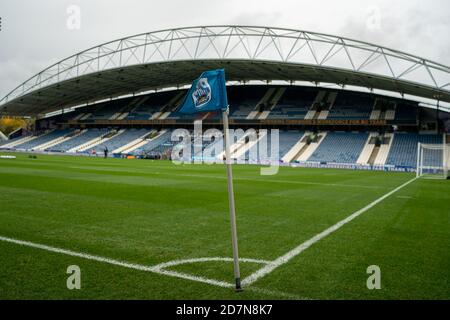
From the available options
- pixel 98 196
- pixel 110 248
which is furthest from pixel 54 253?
pixel 98 196

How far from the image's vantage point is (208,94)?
5129mm

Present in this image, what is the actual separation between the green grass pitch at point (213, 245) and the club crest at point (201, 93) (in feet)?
7.99

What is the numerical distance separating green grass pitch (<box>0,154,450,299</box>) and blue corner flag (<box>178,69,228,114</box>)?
236 centimetres

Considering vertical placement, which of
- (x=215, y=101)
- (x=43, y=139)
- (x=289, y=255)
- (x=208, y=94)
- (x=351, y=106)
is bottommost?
(x=289, y=255)

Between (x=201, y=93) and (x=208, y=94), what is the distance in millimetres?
126

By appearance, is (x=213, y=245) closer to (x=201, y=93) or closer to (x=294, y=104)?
(x=201, y=93)

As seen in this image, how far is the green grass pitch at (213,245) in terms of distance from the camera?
4.73m

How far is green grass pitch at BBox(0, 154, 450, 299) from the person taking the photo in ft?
15.5

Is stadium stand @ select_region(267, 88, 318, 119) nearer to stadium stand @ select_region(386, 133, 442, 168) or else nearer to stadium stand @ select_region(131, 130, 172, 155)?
stadium stand @ select_region(386, 133, 442, 168)

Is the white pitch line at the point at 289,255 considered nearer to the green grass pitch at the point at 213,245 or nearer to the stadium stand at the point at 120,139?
the green grass pitch at the point at 213,245

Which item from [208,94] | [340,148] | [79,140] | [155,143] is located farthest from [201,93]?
[79,140]

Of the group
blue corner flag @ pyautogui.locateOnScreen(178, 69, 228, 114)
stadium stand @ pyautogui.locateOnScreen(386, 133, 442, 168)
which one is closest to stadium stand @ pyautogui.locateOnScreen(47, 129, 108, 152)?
stadium stand @ pyautogui.locateOnScreen(386, 133, 442, 168)

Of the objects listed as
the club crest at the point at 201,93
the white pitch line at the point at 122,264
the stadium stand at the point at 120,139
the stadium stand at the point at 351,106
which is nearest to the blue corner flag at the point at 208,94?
the club crest at the point at 201,93
